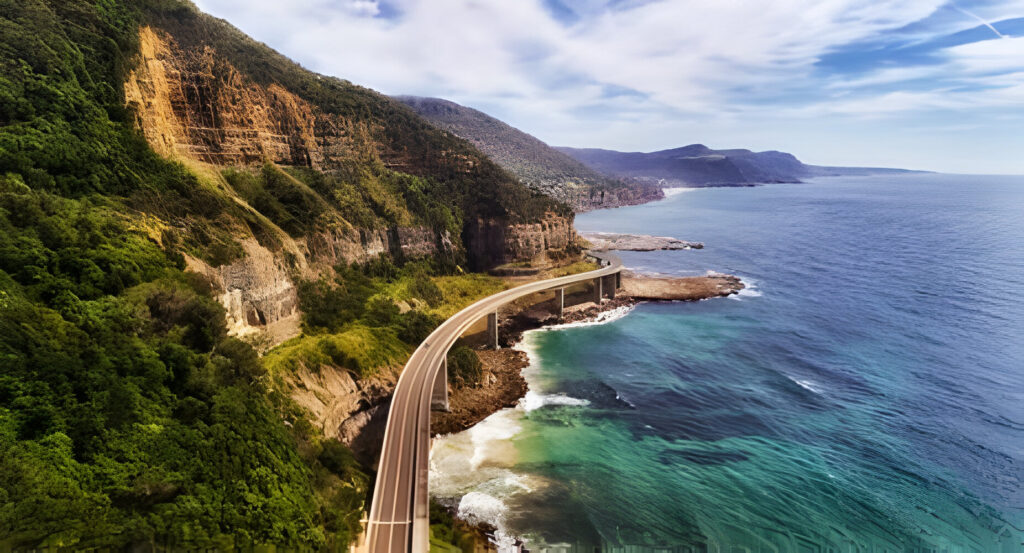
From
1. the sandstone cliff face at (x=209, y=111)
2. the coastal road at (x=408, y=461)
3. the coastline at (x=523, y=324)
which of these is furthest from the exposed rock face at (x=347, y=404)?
the sandstone cliff face at (x=209, y=111)

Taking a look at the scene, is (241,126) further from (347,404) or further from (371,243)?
(347,404)

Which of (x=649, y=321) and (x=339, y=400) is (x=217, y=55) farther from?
(x=649, y=321)

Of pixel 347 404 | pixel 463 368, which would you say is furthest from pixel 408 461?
pixel 463 368

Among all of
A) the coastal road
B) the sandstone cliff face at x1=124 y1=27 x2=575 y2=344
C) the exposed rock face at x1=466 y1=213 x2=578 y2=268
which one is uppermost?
the sandstone cliff face at x1=124 y1=27 x2=575 y2=344

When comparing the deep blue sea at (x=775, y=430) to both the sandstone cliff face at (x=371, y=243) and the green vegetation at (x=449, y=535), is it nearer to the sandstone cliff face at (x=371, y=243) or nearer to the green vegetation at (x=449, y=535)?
the green vegetation at (x=449, y=535)

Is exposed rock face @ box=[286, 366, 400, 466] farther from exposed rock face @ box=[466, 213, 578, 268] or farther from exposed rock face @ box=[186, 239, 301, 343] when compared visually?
exposed rock face @ box=[466, 213, 578, 268]

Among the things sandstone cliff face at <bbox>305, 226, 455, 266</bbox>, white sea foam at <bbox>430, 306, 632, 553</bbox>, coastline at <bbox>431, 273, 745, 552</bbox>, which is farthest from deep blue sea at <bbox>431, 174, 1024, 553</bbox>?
sandstone cliff face at <bbox>305, 226, 455, 266</bbox>
